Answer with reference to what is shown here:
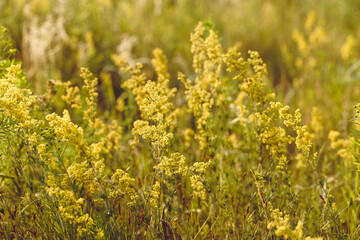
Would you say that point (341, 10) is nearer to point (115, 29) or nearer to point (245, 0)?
point (245, 0)

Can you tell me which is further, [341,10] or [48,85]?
[341,10]

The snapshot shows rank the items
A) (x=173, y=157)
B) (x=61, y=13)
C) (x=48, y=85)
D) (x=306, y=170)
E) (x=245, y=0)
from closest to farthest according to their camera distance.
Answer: (x=173, y=157)
(x=48, y=85)
(x=306, y=170)
(x=61, y=13)
(x=245, y=0)

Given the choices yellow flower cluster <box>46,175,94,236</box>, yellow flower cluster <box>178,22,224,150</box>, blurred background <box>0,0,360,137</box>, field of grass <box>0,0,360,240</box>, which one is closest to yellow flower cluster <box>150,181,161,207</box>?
field of grass <box>0,0,360,240</box>

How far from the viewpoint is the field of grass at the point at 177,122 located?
62.4 inches

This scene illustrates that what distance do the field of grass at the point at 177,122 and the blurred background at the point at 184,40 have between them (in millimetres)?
25

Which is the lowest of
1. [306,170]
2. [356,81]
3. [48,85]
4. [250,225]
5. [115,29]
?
[250,225]

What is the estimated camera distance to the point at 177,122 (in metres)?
2.42

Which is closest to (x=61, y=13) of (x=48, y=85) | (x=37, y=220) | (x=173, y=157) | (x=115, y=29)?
(x=115, y=29)

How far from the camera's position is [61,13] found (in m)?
4.44

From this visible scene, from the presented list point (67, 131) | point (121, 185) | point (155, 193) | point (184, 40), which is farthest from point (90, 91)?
point (184, 40)

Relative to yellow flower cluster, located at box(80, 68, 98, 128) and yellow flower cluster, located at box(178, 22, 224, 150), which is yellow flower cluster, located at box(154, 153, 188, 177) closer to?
yellow flower cluster, located at box(178, 22, 224, 150)

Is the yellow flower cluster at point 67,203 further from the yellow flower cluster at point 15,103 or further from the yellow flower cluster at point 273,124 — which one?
the yellow flower cluster at point 273,124

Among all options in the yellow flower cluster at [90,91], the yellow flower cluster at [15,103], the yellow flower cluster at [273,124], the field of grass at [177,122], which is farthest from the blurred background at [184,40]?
the yellow flower cluster at [15,103]

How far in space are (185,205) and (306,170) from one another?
1012 mm
